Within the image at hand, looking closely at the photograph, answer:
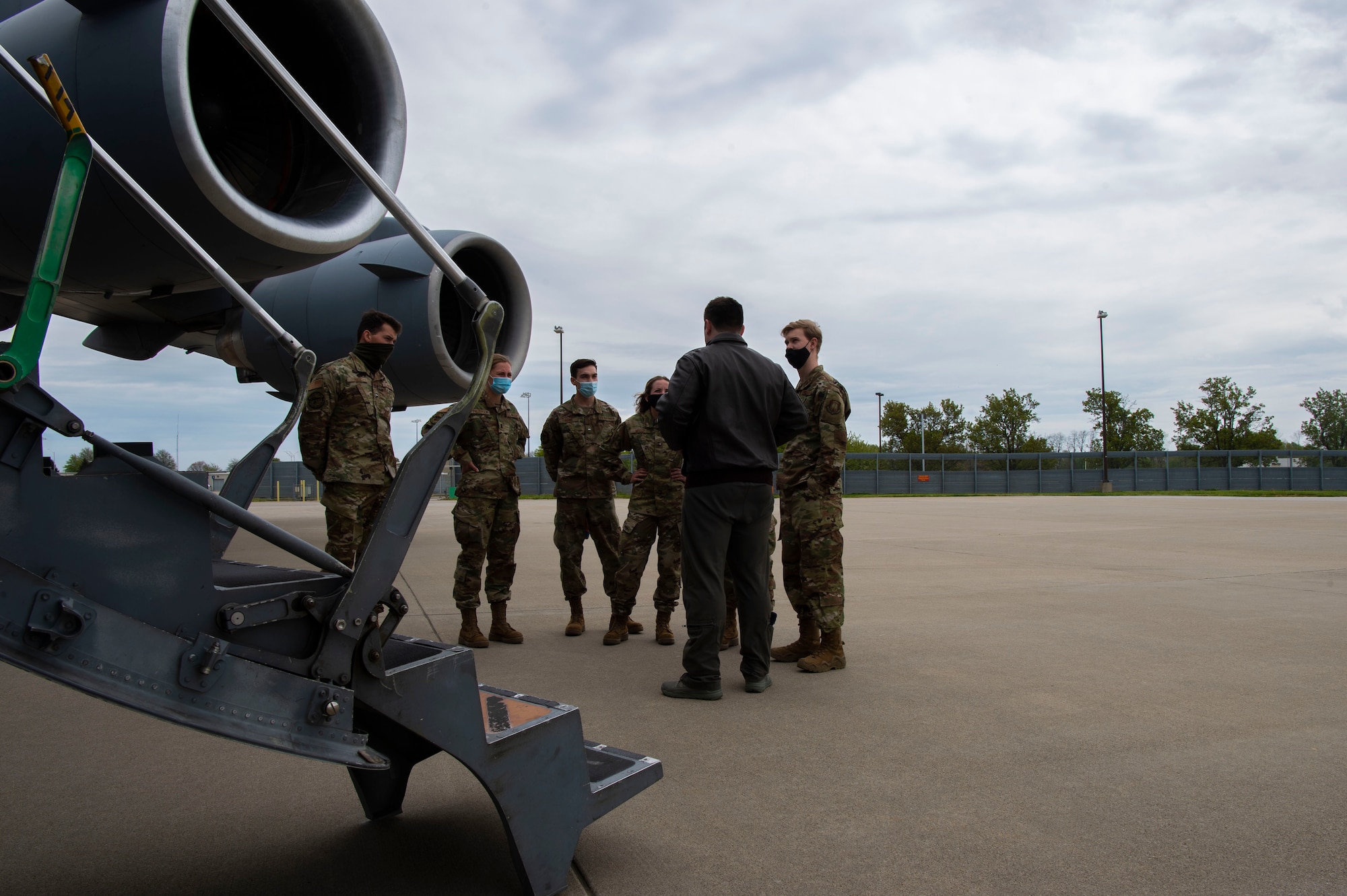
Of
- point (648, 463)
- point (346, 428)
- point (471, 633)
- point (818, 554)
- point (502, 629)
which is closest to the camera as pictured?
point (818, 554)

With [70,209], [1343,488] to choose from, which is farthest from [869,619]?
[1343,488]

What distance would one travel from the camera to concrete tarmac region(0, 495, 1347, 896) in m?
2.03

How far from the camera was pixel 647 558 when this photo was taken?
4.99 m

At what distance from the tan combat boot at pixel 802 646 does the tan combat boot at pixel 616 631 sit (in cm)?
91

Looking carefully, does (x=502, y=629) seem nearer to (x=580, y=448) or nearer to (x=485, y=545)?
(x=485, y=545)

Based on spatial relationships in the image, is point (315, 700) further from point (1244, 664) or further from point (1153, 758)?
point (1244, 664)

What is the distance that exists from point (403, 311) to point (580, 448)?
2.01 metres

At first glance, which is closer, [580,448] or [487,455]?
[487,455]

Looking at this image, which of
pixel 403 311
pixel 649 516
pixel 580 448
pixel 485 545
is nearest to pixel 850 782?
pixel 649 516

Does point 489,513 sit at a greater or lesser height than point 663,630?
greater

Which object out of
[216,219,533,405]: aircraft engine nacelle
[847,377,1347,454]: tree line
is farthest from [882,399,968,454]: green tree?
[216,219,533,405]: aircraft engine nacelle

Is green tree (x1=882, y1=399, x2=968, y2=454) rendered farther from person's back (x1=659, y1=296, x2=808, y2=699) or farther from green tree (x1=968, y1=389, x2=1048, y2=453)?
person's back (x1=659, y1=296, x2=808, y2=699)

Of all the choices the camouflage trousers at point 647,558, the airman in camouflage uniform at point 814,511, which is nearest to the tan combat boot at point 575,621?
the camouflage trousers at point 647,558

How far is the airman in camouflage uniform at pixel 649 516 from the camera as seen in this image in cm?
498
